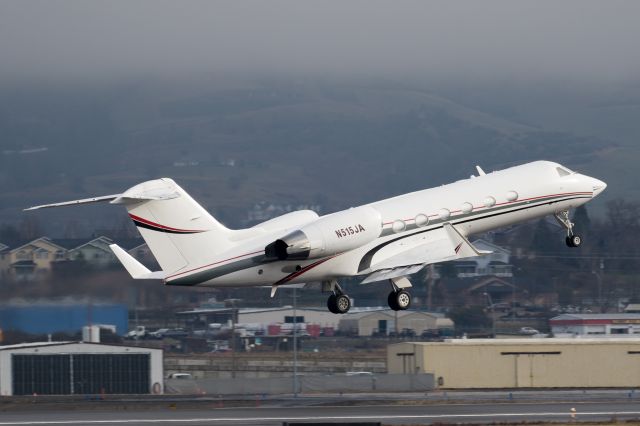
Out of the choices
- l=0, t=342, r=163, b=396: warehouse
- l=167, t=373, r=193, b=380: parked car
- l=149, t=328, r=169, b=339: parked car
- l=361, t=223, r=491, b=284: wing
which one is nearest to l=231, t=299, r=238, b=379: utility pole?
l=167, t=373, r=193, b=380: parked car

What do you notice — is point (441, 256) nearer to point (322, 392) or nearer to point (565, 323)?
point (322, 392)

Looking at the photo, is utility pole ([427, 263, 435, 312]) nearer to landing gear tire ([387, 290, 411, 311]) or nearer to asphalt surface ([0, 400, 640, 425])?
asphalt surface ([0, 400, 640, 425])

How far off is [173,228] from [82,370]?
94.3 ft

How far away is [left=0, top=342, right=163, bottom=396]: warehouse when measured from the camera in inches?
2657

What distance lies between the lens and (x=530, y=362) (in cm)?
7019

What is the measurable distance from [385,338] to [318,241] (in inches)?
1613

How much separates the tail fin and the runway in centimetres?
912

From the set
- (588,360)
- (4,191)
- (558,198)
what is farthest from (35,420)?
(4,191)

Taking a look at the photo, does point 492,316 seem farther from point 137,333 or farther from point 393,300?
point 393,300

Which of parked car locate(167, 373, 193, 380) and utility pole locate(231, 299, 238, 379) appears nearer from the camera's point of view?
parked car locate(167, 373, 193, 380)

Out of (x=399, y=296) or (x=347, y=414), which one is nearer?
(x=399, y=296)

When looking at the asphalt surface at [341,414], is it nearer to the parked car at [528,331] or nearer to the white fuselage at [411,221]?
the white fuselage at [411,221]

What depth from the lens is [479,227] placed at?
4750 centimetres

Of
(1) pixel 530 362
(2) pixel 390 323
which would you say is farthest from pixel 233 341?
(1) pixel 530 362
